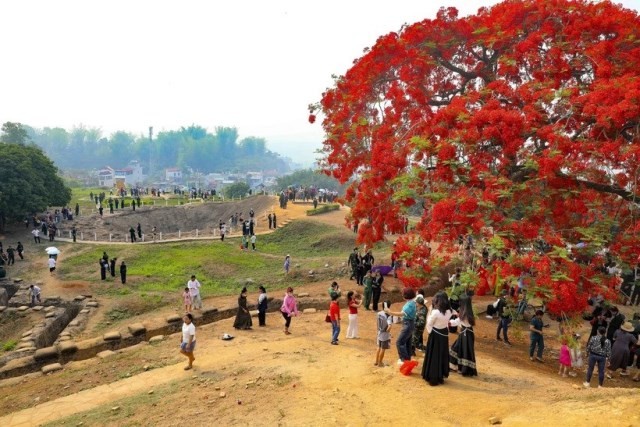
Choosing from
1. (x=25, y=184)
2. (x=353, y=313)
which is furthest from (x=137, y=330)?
(x=25, y=184)

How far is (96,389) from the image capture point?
427 inches

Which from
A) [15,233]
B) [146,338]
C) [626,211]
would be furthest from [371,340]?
[15,233]

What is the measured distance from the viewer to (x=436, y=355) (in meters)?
8.34

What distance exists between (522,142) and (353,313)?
727 cm

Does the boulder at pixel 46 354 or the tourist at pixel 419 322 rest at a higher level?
the tourist at pixel 419 322

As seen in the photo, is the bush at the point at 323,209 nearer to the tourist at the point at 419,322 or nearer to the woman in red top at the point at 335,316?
the woman in red top at the point at 335,316

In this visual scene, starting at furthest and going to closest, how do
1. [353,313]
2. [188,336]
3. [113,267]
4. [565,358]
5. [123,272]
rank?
[113,267], [123,272], [353,313], [565,358], [188,336]

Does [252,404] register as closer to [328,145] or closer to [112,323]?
[112,323]

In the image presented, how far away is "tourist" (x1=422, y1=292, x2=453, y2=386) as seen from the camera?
827 centimetres

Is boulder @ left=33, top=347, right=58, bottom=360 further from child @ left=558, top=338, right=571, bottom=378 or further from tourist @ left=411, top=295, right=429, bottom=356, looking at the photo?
child @ left=558, top=338, right=571, bottom=378

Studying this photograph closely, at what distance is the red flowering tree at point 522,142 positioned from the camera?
40.1 ft

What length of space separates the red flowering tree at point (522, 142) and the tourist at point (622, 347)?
1.29 m

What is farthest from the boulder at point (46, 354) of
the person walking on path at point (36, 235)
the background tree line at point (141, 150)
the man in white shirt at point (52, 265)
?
the background tree line at point (141, 150)

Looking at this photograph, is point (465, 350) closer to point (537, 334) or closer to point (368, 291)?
point (537, 334)
